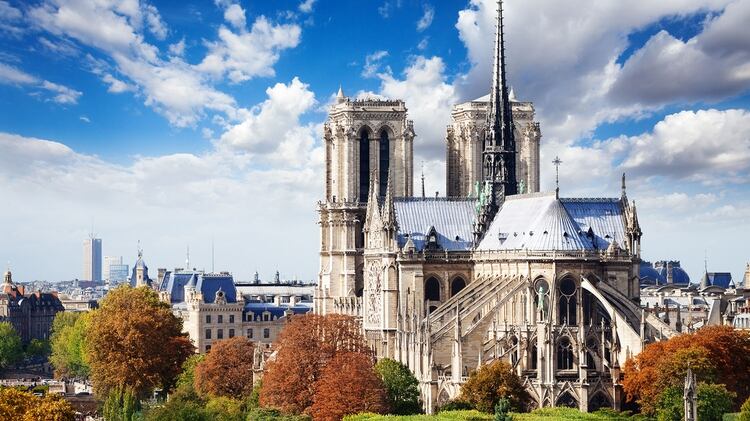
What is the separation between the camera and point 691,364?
95062 millimetres

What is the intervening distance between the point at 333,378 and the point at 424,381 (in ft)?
43.6

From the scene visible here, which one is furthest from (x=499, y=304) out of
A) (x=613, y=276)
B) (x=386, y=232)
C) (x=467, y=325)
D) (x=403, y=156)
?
(x=403, y=156)

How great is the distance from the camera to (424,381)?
110000 mm

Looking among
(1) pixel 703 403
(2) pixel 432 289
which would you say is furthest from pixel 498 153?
(1) pixel 703 403

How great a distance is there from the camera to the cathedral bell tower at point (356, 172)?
14950 cm

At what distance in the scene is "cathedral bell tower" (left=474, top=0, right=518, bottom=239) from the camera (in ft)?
424

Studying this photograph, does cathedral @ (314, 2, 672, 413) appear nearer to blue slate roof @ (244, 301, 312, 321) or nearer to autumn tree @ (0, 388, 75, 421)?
autumn tree @ (0, 388, 75, 421)

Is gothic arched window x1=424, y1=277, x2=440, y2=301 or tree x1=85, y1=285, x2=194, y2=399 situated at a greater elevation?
gothic arched window x1=424, y1=277, x2=440, y2=301

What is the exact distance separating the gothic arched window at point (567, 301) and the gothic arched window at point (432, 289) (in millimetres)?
18036

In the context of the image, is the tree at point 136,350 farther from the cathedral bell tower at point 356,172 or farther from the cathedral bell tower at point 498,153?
the cathedral bell tower at point 498,153

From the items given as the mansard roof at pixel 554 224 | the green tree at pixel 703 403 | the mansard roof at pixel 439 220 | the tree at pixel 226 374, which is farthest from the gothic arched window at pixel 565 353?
the tree at pixel 226 374

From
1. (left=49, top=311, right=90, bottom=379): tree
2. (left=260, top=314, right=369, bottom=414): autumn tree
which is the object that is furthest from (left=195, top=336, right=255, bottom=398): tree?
(left=49, top=311, right=90, bottom=379): tree

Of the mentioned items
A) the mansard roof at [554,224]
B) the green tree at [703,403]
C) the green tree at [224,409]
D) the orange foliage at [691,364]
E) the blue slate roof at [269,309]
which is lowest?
the green tree at [224,409]

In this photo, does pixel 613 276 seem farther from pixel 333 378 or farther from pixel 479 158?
pixel 479 158
